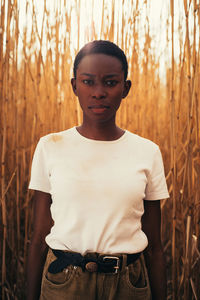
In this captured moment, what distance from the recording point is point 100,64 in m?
0.71

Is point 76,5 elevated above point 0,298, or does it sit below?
above

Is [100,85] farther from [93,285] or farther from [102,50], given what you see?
[93,285]

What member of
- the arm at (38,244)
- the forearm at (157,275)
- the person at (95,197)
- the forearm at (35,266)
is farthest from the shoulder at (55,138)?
the forearm at (157,275)

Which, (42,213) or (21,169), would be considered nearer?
(42,213)

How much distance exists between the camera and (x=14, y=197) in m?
1.26

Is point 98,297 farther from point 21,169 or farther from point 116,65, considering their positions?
point 21,169

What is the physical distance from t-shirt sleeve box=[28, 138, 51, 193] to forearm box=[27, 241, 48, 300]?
137 millimetres

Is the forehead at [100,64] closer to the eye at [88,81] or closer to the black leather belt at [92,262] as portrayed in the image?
the eye at [88,81]

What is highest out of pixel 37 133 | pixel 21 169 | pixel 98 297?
pixel 37 133

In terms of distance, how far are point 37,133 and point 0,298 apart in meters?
0.62

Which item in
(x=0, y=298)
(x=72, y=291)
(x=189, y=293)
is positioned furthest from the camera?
(x=0, y=298)

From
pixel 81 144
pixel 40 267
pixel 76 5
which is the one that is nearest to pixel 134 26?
pixel 76 5

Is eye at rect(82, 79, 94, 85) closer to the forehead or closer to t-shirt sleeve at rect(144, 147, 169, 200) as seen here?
the forehead

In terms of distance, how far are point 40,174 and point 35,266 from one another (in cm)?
22
